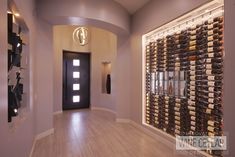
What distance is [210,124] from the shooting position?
2891 mm

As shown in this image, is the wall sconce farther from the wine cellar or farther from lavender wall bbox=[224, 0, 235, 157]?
lavender wall bbox=[224, 0, 235, 157]

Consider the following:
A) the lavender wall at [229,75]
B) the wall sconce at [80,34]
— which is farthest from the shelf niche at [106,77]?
the lavender wall at [229,75]

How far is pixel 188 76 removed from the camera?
132 inches

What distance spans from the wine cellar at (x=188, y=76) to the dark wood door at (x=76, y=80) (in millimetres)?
4366

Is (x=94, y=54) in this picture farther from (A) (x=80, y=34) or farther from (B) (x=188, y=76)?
(B) (x=188, y=76)

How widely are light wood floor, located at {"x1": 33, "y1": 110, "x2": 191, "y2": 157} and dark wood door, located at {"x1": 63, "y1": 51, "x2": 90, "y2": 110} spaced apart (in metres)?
2.84

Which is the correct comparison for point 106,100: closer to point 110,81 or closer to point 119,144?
point 110,81

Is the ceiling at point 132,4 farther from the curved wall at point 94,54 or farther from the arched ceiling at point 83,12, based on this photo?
the curved wall at point 94,54

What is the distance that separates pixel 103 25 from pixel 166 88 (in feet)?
7.29

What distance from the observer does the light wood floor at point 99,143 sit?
11.2 ft

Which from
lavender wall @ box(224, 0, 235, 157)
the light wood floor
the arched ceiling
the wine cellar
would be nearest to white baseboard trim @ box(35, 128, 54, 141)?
the light wood floor

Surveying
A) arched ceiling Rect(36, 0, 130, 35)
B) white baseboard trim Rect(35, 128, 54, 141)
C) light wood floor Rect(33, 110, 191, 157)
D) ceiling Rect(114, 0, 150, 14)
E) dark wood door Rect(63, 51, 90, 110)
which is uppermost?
ceiling Rect(114, 0, 150, 14)

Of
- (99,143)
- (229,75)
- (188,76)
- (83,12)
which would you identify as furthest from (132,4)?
(99,143)

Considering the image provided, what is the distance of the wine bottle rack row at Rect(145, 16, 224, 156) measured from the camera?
2783 mm
